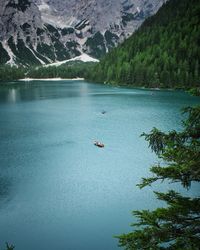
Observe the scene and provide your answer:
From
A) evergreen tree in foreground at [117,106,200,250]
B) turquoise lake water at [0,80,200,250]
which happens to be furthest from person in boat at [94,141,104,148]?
evergreen tree in foreground at [117,106,200,250]

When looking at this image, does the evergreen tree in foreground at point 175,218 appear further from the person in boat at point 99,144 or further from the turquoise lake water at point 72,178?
the person in boat at point 99,144

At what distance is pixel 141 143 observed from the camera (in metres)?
87.1

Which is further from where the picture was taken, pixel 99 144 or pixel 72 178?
pixel 99 144

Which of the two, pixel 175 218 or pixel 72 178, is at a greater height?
pixel 175 218

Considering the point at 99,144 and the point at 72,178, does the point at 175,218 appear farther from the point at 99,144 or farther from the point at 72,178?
the point at 99,144

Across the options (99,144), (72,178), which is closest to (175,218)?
(72,178)

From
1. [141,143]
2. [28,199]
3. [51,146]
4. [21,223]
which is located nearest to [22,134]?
[51,146]

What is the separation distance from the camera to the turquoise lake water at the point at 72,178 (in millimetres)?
41938

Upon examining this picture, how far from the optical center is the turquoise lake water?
4194 cm

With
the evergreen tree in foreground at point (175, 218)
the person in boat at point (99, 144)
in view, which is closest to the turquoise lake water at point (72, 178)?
the person in boat at point (99, 144)

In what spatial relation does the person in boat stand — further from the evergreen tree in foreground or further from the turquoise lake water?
the evergreen tree in foreground

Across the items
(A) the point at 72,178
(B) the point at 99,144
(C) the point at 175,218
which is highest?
(C) the point at 175,218

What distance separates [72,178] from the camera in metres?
61.8

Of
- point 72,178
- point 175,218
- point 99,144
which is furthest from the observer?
point 99,144
